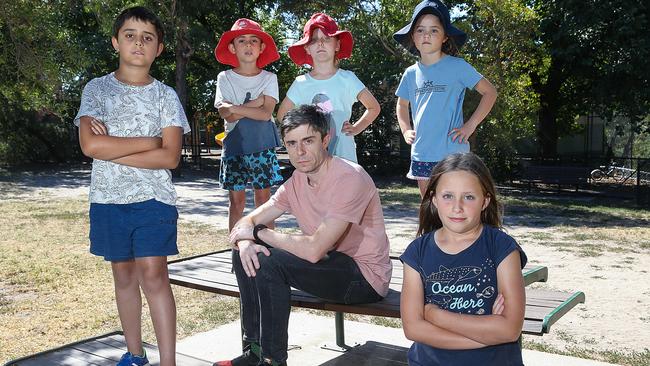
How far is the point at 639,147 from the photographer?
→ 2477 inches

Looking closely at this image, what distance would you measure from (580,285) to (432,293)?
457cm

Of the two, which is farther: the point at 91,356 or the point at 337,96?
the point at 337,96

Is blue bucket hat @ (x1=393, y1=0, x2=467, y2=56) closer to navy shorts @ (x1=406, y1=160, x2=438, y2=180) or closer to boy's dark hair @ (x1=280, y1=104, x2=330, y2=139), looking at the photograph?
navy shorts @ (x1=406, y1=160, x2=438, y2=180)

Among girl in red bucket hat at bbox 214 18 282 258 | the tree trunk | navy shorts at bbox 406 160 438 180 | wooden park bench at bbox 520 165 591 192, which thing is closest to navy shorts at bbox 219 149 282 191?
girl in red bucket hat at bbox 214 18 282 258

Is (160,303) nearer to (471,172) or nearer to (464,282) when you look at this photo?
(464,282)

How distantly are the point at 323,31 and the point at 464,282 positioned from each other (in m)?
2.25

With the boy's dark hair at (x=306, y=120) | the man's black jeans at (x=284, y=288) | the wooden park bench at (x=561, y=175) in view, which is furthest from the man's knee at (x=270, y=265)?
the wooden park bench at (x=561, y=175)

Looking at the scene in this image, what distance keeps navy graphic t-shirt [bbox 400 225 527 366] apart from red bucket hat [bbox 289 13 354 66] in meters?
2.11

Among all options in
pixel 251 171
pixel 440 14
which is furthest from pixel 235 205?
pixel 440 14

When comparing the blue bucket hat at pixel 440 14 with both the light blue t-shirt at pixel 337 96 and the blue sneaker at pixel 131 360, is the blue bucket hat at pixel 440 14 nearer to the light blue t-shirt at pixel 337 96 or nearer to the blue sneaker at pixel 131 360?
the light blue t-shirt at pixel 337 96

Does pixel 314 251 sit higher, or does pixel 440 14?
pixel 440 14

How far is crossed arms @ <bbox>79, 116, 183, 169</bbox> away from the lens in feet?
9.88

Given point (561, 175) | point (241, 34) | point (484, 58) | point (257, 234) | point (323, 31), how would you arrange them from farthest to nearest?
point (561, 175), point (484, 58), point (241, 34), point (323, 31), point (257, 234)

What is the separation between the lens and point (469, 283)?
244cm
